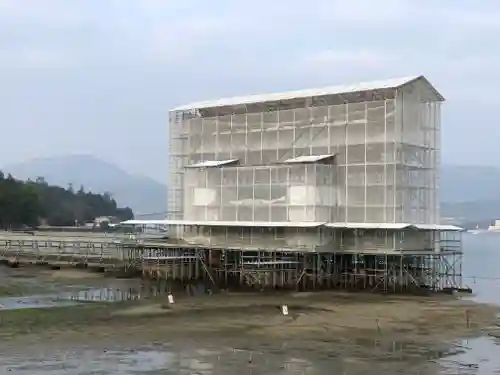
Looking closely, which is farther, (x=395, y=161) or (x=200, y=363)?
(x=395, y=161)

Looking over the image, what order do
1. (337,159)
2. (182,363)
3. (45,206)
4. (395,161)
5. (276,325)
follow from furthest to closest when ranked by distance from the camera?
(45,206) < (337,159) < (395,161) < (276,325) < (182,363)

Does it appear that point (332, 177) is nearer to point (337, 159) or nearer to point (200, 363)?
point (337, 159)

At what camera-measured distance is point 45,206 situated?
128m

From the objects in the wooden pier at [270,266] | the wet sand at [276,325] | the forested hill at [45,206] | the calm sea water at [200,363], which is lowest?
the calm sea water at [200,363]

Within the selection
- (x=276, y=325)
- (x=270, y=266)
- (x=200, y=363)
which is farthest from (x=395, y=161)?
(x=200, y=363)

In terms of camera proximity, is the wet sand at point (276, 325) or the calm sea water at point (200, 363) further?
the wet sand at point (276, 325)

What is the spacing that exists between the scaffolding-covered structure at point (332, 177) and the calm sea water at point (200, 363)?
774 inches

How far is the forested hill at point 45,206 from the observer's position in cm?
10594

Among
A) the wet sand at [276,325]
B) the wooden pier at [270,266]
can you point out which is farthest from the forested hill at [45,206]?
the wet sand at [276,325]

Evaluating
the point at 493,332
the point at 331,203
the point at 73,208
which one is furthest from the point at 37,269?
the point at 73,208

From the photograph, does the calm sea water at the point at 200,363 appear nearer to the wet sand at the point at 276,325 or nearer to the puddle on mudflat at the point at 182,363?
the puddle on mudflat at the point at 182,363

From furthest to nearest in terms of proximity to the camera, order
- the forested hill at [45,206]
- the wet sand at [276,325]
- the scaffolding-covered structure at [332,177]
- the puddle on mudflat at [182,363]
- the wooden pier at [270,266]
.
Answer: the forested hill at [45,206], the wooden pier at [270,266], the scaffolding-covered structure at [332,177], the wet sand at [276,325], the puddle on mudflat at [182,363]

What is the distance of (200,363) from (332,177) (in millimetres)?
25909

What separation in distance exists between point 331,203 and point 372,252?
14.6 ft
